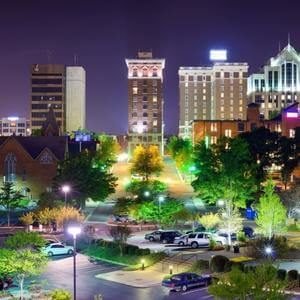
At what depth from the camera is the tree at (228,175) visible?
73938 mm

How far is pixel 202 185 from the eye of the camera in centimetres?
7950

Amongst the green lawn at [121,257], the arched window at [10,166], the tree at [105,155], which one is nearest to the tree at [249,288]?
the green lawn at [121,257]

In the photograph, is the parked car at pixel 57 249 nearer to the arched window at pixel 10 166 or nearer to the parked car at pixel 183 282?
the parked car at pixel 183 282

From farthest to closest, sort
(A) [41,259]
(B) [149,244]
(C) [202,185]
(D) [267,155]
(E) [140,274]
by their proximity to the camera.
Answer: (D) [267,155] → (C) [202,185] → (B) [149,244] → (E) [140,274] → (A) [41,259]

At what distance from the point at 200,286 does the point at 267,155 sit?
5758 centimetres

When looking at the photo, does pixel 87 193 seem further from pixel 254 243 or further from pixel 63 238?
pixel 254 243

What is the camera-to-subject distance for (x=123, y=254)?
5525cm

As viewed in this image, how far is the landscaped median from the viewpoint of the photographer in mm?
52469

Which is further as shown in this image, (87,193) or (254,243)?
(87,193)

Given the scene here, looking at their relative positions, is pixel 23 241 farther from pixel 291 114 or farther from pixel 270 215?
pixel 291 114

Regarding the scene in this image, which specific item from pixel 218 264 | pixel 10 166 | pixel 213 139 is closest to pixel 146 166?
pixel 213 139

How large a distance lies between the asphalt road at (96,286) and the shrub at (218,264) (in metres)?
4.50

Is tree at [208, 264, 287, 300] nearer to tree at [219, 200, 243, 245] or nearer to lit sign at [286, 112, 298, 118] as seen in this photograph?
tree at [219, 200, 243, 245]

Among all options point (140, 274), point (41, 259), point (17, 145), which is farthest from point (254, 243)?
point (17, 145)
